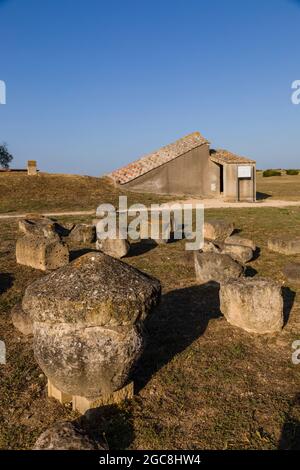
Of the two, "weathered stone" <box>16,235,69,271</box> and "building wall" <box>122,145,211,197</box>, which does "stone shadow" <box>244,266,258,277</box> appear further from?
"building wall" <box>122,145,211,197</box>

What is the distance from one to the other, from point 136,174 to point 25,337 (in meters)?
24.8

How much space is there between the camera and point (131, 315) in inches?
185

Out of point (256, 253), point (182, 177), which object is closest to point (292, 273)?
point (256, 253)

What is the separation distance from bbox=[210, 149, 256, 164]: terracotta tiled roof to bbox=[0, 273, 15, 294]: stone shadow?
74.5 ft

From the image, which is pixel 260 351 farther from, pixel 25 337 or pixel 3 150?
pixel 3 150

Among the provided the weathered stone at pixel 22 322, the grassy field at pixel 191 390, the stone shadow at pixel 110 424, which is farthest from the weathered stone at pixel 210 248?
the stone shadow at pixel 110 424

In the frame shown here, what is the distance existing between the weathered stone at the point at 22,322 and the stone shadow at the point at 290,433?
448cm

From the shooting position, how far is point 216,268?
10008 millimetres

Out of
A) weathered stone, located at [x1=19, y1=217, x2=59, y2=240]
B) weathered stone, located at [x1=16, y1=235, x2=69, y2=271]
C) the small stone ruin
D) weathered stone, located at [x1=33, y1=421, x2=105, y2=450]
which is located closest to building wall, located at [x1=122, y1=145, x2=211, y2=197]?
weathered stone, located at [x1=19, y1=217, x2=59, y2=240]

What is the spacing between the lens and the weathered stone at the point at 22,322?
7.28m

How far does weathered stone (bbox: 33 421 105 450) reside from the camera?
3.85 metres

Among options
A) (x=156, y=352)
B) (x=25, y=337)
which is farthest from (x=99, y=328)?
(x=25, y=337)

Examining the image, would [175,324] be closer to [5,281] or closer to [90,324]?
[90,324]

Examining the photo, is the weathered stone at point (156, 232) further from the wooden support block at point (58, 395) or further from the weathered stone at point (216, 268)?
the wooden support block at point (58, 395)
